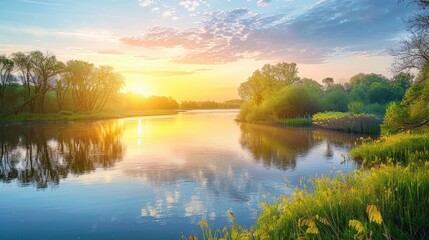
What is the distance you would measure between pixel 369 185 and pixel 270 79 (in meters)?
81.9

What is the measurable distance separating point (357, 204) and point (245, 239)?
3.92m

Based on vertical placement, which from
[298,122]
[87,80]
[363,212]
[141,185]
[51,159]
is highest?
[87,80]

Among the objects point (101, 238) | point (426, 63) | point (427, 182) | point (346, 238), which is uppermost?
point (426, 63)

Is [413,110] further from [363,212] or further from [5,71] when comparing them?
[5,71]

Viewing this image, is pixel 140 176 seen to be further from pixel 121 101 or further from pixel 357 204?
pixel 121 101

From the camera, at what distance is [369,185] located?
10.7 metres

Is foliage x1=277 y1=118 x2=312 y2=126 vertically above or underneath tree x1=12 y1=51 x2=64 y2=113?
underneath

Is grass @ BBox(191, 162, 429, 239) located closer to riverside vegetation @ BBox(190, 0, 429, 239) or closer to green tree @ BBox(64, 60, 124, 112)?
riverside vegetation @ BBox(190, 0, 429, 239)

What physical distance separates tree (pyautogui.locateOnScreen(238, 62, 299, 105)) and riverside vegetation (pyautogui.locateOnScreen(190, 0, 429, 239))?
60.9 ft

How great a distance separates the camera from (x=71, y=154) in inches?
1152

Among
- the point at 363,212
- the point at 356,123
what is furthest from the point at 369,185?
the point at 356,123

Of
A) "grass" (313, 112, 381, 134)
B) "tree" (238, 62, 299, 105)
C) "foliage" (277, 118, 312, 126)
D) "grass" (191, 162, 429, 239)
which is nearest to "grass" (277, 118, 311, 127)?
"foliage" (277, 118, 312, 126)

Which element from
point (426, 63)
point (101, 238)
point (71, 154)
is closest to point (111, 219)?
point (101, 238)

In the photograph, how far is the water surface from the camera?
12.3 metres
